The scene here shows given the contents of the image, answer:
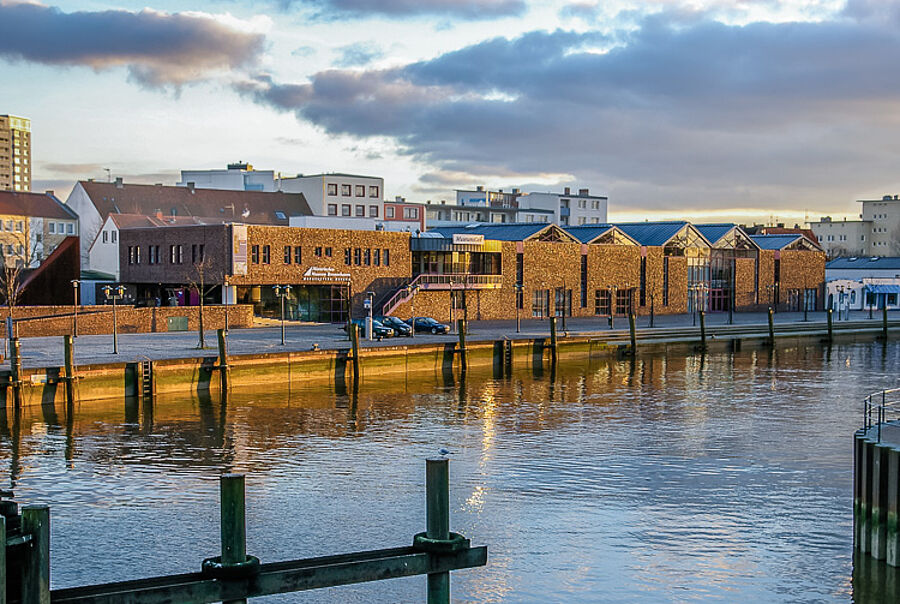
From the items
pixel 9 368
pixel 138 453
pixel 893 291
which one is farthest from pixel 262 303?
pixel 893 291

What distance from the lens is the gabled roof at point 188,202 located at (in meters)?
119

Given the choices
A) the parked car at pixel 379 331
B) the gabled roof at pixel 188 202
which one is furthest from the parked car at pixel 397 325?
the gabled roof at pixel 188 202

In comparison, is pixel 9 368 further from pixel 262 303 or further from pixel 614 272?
pixel 614 272

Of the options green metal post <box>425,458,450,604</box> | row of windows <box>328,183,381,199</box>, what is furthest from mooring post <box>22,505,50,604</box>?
row of windows <box>328,183,381,199</box>

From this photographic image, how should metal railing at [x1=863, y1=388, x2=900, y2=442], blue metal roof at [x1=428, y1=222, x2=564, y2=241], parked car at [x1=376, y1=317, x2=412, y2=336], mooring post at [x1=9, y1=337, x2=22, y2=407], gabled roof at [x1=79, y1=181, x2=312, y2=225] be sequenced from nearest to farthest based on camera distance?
metal railing at [x1=863, y1=388, x2=900, y2=442]
mooring post at [x1=9, y1=337, x2=22, y2=407]
parked car at [x1=376, y1=317, x2=412, y2=336]
blue metal roof at [x1=428, y1=222, x2=564, y2=241]
gabled roof at [x1=79, y1=181, x2=312, y2=225]

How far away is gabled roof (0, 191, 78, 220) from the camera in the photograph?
123m

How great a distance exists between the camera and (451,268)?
3428 inches

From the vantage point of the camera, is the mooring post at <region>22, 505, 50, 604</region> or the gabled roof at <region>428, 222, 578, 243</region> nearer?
the mooring post at <region>22, 505, 50, 604</region>

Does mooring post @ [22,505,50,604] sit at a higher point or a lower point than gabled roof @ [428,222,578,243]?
lower

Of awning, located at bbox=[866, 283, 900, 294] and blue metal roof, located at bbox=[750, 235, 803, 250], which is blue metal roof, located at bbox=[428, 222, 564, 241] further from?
awning, located at bbox=[866, 283, 900, 294]

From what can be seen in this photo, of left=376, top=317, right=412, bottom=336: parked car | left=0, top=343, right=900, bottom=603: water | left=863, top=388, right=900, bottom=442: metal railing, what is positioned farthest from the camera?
left=376, top=317, right=412, bottom=336: parked car

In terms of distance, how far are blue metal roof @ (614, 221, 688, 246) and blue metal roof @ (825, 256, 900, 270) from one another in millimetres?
40761

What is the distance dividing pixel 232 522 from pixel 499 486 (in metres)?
17.8

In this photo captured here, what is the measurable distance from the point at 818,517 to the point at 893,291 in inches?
4321
